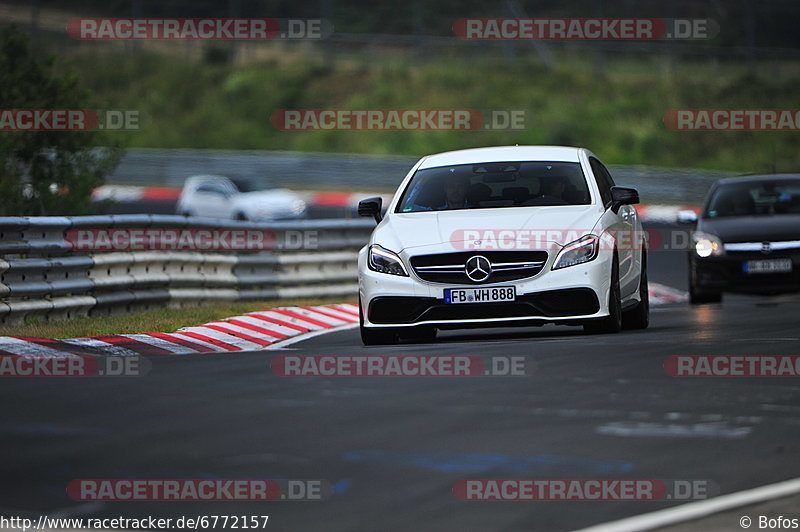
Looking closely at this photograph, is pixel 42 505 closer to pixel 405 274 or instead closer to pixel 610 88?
pixel 405 274

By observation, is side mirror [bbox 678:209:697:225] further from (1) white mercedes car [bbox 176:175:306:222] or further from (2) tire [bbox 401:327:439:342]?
(1) white mercedes car [bbox 176:175:306:222]

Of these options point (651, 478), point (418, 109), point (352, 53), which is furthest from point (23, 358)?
point (352, 53)

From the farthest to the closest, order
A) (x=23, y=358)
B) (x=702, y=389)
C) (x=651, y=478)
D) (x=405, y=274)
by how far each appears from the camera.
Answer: (x=405, y=274), (x=23, y=358), (x=702, y=389), (x=651, y=478)

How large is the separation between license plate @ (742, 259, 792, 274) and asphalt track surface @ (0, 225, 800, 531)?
21.2 ft

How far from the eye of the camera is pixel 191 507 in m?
6.18

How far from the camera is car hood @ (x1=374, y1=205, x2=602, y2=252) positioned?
11.9 metres

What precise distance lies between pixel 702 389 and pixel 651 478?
2743mm

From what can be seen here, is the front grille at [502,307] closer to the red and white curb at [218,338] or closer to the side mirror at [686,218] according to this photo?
the red and white curb at [218,338]

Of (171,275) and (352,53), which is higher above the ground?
(352,53)

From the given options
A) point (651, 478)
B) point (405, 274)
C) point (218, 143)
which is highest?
Answer: point (218, 143)

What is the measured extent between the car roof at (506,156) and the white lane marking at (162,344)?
2.77 metres

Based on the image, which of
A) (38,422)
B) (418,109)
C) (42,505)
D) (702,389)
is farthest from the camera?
(418,109)

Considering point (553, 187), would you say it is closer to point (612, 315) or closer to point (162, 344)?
point (612, 315)

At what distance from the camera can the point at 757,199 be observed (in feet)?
59.7
